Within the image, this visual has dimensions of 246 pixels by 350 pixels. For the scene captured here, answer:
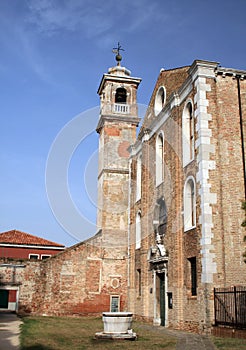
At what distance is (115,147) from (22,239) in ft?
45.4

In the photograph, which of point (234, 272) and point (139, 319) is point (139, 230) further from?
point (234, 272)

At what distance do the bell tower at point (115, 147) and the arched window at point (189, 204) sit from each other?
942 cm

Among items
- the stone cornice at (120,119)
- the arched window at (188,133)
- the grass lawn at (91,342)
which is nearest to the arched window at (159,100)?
the arched window at (188,133)

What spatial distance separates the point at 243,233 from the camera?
48.3 ft

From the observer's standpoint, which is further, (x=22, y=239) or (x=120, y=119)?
(x=22, y=239)

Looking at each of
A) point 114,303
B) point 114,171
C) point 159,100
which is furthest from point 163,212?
point 114,171

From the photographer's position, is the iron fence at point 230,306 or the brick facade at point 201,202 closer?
the iron fence at point 230,306

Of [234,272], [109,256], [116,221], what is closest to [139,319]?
[109,256]

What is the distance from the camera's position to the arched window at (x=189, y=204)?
54.1 ft

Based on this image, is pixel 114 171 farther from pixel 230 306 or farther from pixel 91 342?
pixel 91 342

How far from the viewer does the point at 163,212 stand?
19.7 meters

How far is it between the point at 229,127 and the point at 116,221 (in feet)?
40.0

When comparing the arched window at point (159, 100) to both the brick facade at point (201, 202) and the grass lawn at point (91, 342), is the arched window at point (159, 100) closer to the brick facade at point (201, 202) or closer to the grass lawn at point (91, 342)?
the brick facade at point (201, 202)

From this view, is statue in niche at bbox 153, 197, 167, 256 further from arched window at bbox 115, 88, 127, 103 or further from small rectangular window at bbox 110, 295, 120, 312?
arched window at bbox 115, 88, 127, 103
